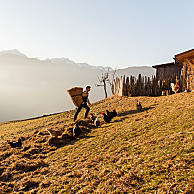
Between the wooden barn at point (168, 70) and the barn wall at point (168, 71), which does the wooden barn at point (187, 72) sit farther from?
the barn wall at point (168, 71)

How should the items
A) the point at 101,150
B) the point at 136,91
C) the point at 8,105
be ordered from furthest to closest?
1. the point at 8,105
2. the point at 136,91
3. the point at 101,150

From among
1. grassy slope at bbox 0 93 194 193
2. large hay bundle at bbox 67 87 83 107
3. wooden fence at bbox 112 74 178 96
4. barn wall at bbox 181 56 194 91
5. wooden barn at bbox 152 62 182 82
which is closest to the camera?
grassy slope at bbox 0 93 194 193

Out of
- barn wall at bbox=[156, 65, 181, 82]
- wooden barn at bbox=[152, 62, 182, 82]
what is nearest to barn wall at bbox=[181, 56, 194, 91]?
wooden barn at bbox=[152, 62, 182, 82]

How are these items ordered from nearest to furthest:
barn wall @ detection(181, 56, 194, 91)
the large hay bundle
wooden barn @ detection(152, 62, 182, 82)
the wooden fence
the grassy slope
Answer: the grassy slope, the large hay bundle, barn wall @ detection(181, 56, 194, 91), the wooden fence, wooden barn @ detection(152, 62, 182, 82)

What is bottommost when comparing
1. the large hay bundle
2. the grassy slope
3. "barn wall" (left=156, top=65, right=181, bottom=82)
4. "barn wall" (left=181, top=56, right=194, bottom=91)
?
the grassy slope

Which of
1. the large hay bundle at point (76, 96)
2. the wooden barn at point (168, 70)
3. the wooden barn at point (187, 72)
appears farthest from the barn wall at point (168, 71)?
the large hay bundle at point (76, 96)

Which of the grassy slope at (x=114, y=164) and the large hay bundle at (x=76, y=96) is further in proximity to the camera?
the large hay bundle at (x=76, y=96)

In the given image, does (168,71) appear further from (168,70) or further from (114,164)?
(114,164)

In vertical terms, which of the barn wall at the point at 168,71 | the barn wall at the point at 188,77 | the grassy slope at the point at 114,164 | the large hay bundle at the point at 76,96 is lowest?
the grassy slope at the point at 114,164

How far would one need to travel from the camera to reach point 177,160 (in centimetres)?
280

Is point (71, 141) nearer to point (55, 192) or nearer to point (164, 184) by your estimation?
point (55, 192)

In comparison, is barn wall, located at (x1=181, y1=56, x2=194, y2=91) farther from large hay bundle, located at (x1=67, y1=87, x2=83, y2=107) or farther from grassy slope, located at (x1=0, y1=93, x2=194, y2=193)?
large hay bundle, located at (x1=67, y1=87, x2=83, y2=107)

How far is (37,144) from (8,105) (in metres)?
163

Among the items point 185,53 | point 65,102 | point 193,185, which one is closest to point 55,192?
point 193,185
